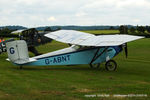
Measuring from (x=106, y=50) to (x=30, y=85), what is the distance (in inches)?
238

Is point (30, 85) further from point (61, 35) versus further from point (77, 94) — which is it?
point (61, 35)

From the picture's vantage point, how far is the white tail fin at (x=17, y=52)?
12055 millimetres

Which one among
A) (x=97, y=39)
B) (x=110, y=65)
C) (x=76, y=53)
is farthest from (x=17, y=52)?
(x=110, y=65)

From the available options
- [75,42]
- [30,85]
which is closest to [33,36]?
[75,42]

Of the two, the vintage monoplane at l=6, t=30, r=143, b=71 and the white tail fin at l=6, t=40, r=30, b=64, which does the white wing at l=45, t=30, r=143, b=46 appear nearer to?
the vintage monoplane at l=6, t=30, r=143, b=71

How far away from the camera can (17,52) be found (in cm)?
1215

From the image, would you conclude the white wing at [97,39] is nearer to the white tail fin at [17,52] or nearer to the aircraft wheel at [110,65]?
the aircraft wheel at [110,65]

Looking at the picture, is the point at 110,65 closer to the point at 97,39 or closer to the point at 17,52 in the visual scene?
the point at 97,39

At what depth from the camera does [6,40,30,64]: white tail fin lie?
1205 centimetres

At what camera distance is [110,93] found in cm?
707

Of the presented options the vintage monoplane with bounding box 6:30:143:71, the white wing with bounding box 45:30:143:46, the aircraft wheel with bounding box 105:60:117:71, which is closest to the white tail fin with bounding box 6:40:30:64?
the vintage monoplane with bounding box 6:30:143:71

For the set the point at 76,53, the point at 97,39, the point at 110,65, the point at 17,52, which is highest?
the point at 97,39

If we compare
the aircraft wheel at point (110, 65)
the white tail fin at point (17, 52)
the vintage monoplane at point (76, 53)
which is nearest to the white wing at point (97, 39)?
the vintage monoplane at point (76, 53)

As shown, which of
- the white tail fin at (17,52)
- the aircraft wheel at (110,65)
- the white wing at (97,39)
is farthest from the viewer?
the aircraft wheel at (110,65)
